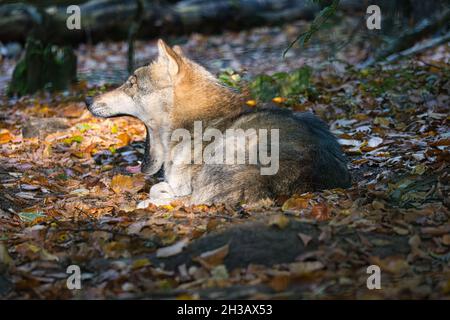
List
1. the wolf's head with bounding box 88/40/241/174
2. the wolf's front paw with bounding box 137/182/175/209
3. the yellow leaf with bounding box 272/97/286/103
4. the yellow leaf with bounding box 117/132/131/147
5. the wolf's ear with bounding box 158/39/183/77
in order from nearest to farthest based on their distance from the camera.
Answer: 1. the wolf's front paw with bounding box 137/182/175/209
2. the wolf's ear with bounding box 158/39/183/77
3. the wolf's head with bounding box 88/40/241/174
4. the yellow leaf with bounding box 117/132/131/147
5. the yellow leaf with bounding box 272/97/286/103

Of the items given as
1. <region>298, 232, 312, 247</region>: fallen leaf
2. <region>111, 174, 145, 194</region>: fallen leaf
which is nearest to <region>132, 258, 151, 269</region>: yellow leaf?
<region>298, 232, 312, 247</region>: fallen leaf

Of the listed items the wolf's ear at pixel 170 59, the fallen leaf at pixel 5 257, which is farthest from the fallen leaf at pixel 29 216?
the wolf's ear at pixel 170 59

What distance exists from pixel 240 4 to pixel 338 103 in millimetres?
9239

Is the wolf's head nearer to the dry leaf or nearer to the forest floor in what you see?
the forest floor

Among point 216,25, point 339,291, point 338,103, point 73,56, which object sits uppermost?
point 216,25

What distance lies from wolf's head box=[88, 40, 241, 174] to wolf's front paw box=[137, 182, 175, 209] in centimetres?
64

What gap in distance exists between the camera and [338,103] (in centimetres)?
991

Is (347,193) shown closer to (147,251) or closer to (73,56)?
(147,251)

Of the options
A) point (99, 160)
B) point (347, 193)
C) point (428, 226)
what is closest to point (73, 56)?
point (99, 160)

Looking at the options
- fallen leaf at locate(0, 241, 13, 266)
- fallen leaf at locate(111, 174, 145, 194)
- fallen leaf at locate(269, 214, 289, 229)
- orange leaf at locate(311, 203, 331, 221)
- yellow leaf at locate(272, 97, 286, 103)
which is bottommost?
fallen leaf at locate(0, 241, 13, 266)

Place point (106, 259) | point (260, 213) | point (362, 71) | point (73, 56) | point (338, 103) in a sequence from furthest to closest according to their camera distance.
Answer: point (73, 56) < point (362, 71) < point (338, 103) < point (260, 213) < point (106, 259)

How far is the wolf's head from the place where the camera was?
A: 286 inches

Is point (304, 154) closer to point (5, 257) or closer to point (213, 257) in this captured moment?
point (213, 257)

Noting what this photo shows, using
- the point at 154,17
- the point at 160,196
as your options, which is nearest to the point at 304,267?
the point at 160,196
